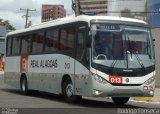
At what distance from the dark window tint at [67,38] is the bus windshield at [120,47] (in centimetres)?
160

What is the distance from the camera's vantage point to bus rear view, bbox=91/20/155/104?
17812 mm

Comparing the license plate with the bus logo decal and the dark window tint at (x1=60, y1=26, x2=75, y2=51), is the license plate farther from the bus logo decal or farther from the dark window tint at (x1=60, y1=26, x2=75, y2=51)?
the bus logo decal

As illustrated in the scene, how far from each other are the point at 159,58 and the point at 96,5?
2830cm

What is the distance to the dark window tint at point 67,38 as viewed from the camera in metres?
19.6

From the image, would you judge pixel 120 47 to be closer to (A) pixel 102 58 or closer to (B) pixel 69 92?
(A) pixel 102 58

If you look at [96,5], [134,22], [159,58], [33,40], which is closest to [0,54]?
[96,5]

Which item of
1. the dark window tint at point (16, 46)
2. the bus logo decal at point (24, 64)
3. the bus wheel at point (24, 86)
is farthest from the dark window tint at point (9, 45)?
the bus wheel at point (24, 86)

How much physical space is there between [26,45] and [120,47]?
7933 millimetres

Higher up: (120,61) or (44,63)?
(120,61)

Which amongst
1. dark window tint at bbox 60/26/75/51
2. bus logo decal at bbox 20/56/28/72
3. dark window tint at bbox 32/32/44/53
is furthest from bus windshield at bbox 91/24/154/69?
bus logo decal at bbox 20/56/28/72

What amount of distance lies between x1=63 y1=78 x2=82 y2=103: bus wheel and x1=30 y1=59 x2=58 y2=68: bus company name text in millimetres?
1291

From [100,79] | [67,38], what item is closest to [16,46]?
[67,38]

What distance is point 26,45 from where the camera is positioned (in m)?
25.0

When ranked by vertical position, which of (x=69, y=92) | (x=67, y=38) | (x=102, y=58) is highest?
(x=67, y=38)
